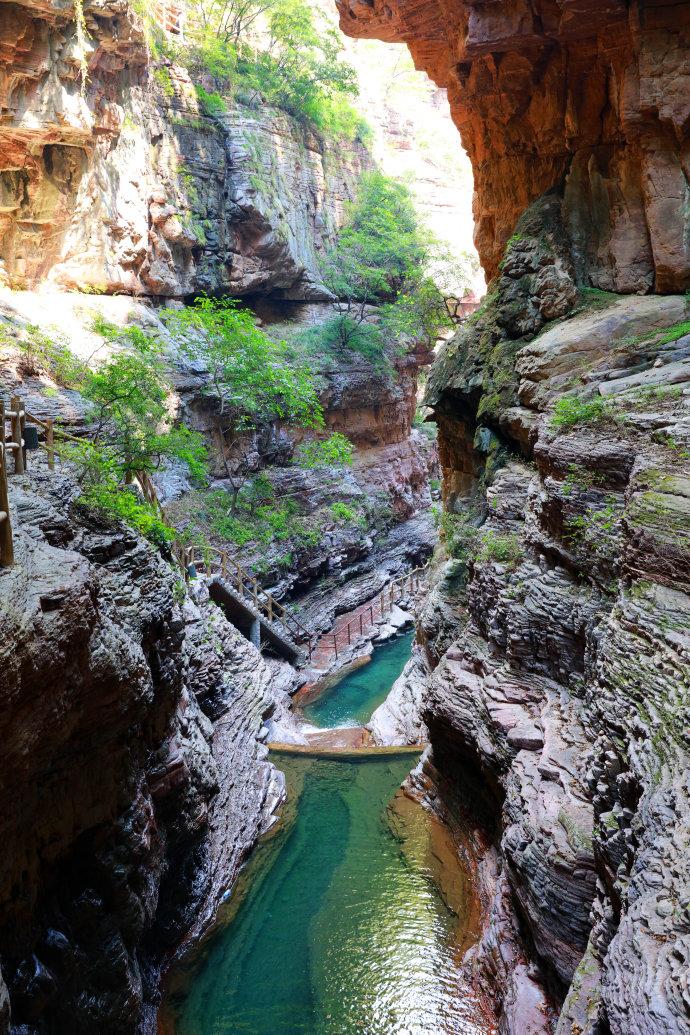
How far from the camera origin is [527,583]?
30.7 feet

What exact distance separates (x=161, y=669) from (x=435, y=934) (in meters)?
5.18

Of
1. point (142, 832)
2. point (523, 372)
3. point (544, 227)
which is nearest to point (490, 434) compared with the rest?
point (523, 372)

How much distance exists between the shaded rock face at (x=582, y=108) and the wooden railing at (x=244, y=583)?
11475 mm

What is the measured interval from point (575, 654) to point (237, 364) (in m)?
16.4

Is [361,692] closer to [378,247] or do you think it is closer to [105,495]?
[105,495]

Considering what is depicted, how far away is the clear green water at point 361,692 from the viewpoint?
1814 centimetres

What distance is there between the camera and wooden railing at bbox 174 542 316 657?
17.9 metres

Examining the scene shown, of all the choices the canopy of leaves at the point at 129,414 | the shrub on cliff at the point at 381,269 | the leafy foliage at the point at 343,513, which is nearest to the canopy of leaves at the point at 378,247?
the shrub on cliff at the point at 381,269

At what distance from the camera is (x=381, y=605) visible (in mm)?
25016

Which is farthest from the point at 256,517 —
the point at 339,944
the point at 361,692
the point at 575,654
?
the point at 575,654

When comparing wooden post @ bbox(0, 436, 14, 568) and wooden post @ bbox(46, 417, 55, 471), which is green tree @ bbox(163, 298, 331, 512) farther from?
wooden post @ bbox(0, 436, 14, 568)

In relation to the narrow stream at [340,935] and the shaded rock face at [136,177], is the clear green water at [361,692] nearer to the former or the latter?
the narrow stream at [340,935]

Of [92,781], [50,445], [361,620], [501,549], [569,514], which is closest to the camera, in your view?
[92,781]

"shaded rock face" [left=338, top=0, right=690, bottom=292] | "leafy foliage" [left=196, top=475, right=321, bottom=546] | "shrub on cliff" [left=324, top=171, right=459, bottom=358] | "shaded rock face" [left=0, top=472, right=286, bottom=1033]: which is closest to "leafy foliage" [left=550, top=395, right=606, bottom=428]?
"shaded rock face" [left=338, top=0, right=690, bottom=292]
